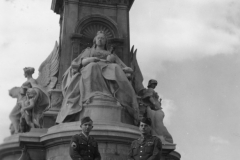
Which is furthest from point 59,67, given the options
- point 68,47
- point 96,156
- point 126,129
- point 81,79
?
point 96,156

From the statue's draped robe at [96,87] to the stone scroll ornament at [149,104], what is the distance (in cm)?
94

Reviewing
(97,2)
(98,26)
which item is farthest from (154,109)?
(97,2)

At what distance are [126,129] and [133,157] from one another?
2.95 meters

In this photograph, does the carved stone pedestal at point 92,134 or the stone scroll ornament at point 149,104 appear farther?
the stone scroll ornament at point 149,104

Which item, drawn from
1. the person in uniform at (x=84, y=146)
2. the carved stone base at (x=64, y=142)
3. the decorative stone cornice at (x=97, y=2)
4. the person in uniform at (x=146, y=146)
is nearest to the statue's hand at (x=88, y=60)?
the carved stone base at (x=64, y=142)

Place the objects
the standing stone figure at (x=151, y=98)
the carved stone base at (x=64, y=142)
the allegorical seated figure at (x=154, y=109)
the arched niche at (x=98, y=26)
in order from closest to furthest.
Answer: the carved stone base at (x=64, y=142)
the allegorical seated figure at (x=154, y=109)
the standing stone figure at (x=151, y=98)
the arched niche at (x=98, y=26)

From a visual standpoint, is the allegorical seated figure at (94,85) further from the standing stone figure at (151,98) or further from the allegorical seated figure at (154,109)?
the standing stone figure at (151,98)

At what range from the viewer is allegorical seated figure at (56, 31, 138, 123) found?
37.6ft

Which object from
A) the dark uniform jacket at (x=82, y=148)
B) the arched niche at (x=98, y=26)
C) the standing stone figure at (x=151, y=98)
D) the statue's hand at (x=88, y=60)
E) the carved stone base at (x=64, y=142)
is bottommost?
the dark uniform jacket at (x=82, y=148)

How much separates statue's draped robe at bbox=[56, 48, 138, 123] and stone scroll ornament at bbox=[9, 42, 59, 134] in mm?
872

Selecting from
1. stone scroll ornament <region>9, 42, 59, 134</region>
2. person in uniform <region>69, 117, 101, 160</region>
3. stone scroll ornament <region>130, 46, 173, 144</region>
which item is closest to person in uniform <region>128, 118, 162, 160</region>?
person in uniform <region>69, 117, 101, 160</region>

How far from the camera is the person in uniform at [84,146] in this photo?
7.36 m

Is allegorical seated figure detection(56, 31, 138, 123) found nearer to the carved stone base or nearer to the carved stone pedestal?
the carved stone pedestal

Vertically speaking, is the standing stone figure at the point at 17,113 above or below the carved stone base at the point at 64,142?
above
